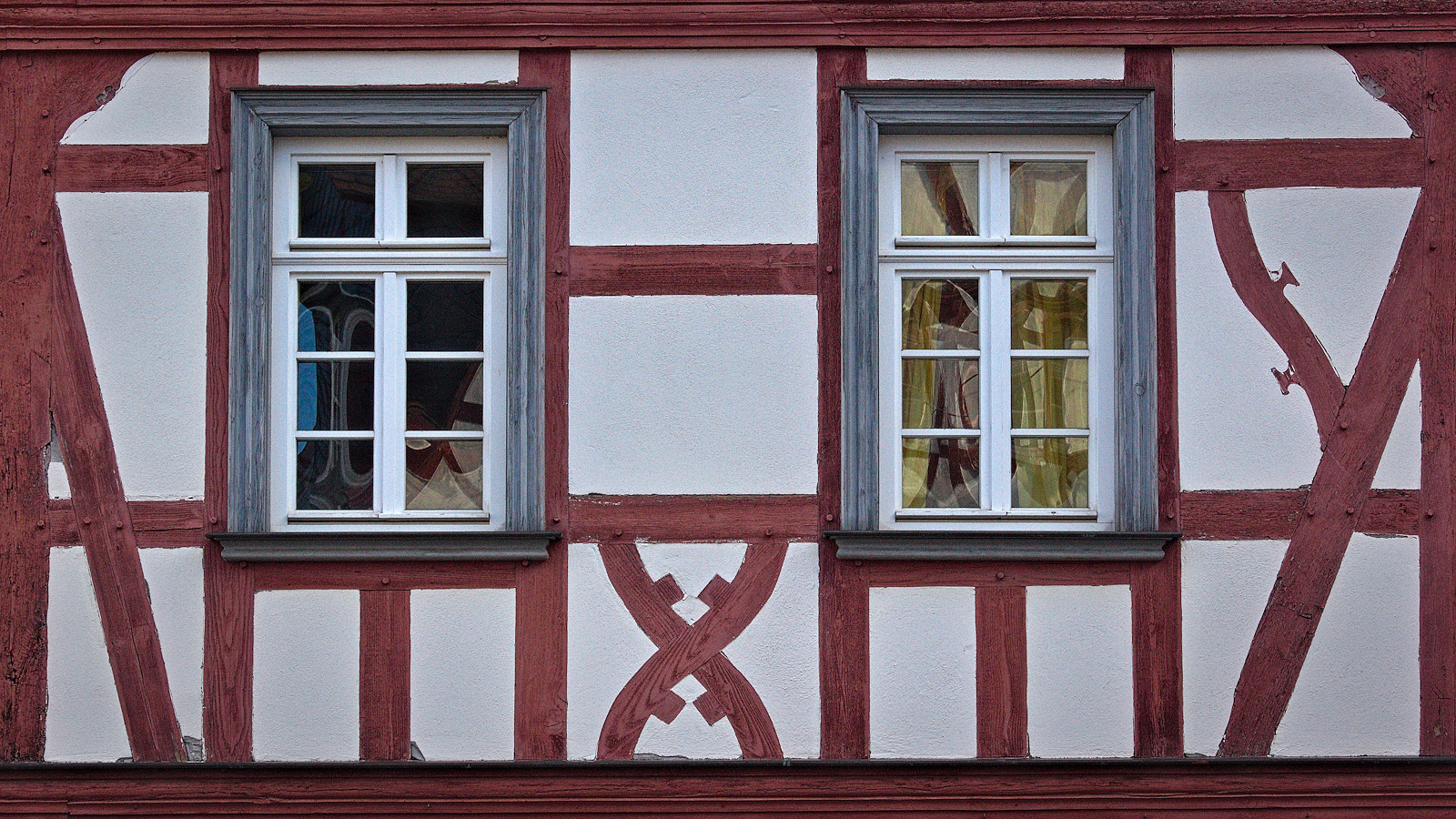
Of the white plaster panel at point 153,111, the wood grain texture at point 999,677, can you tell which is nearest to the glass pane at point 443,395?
the white plaster panel at point 153,111

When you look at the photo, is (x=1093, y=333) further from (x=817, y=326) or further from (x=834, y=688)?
(x=834, y=688)

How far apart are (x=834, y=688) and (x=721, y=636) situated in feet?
1.52

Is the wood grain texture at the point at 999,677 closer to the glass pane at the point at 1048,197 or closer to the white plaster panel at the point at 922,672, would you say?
the white plaster panel at the point at 922,672

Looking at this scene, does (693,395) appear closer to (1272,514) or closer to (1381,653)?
(1272,514)

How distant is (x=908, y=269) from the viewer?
525 centimetres

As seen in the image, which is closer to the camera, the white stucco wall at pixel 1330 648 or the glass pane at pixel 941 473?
the white stucco wall at pixel 1330 648

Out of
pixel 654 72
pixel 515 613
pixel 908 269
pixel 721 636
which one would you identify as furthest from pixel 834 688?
pixel 654 72

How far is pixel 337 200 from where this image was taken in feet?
17.3

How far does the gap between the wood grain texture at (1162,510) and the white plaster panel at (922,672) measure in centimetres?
63

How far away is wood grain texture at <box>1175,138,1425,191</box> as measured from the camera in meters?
5.12

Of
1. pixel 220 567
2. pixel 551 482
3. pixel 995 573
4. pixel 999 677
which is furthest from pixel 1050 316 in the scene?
pixel 220 567

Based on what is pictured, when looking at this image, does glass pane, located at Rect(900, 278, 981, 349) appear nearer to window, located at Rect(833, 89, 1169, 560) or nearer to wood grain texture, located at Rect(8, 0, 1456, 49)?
window, located at Rect(833, 89, 1169, 560)

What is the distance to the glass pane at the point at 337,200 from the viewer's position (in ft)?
17.3

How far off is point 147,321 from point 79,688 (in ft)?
4.54
